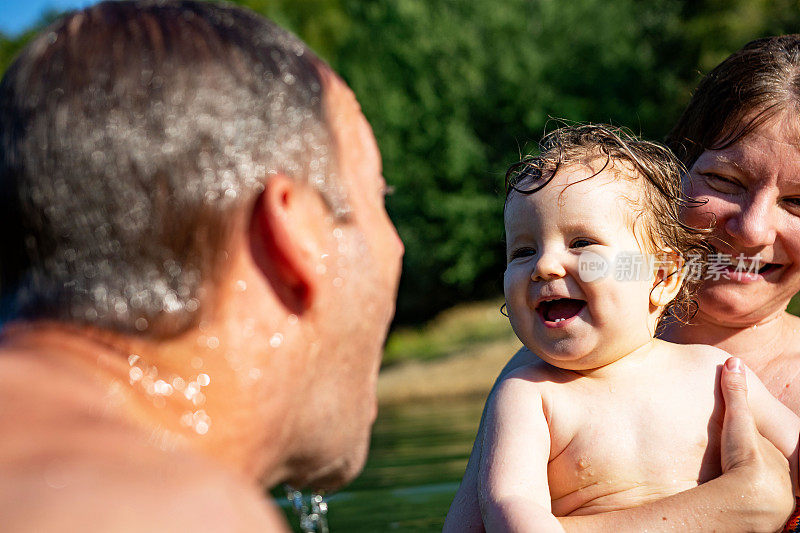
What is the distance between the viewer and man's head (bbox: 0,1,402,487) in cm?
140

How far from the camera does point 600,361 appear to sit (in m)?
2.61

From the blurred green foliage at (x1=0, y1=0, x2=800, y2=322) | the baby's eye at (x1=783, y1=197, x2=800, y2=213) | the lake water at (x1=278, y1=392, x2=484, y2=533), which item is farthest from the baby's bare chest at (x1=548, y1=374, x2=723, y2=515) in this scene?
the blurred green foliage at (x1=0, y1=0, x2=800, y2=322)

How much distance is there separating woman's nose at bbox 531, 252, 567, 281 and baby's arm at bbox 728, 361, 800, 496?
0.68 m

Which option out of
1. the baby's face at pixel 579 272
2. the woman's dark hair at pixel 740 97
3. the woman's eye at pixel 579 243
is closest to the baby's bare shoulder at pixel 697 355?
the baby's face at pixel 579 272

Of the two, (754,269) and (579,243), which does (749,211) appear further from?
(579,243)

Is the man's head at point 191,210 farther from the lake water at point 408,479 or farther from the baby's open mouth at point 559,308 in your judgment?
the lake water at point 408,479

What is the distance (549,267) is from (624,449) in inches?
22.3

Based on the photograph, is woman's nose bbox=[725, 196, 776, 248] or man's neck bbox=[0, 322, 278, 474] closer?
man's neck bbox=[0, 322, 278, 474]

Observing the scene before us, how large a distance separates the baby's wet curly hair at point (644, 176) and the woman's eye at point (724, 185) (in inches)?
3.5

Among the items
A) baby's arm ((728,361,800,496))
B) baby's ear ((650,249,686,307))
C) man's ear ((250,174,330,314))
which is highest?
man's ear ((250,174,330,314))

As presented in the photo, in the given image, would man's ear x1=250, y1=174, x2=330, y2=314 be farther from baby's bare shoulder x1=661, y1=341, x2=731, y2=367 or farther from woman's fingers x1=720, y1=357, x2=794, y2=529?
baby's bare shoulder x1=661, y1=341, x2=731, y2=367

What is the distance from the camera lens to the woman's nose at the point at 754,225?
9.20ft

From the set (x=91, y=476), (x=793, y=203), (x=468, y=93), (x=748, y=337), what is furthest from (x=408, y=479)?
(x=468, y=93)

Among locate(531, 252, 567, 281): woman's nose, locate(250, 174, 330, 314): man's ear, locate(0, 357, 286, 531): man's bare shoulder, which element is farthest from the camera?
locate(531, 252, 567, 281): woman's nose
